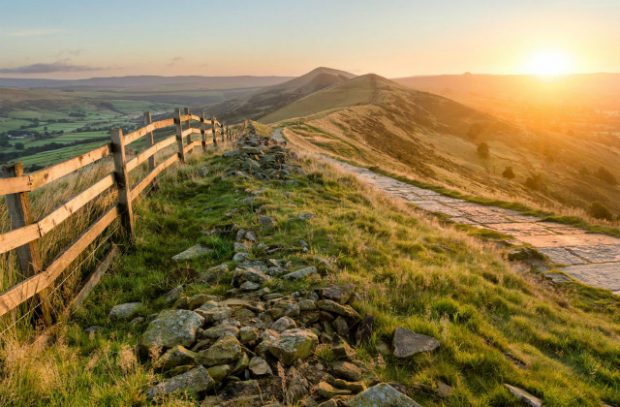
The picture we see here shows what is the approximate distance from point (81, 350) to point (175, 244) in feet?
10.7

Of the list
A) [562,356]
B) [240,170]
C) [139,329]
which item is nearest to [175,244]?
[139,329]

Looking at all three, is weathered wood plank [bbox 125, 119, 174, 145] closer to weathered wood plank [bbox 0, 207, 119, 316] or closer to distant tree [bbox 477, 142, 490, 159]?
weathered wood plank [bbox 0, 207, 119, 316]

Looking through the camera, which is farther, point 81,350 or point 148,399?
point 81,350

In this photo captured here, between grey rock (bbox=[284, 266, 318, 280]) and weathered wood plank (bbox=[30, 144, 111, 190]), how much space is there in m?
Result: 3.30

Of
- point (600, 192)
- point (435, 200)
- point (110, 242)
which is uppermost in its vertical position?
point (110, 242)

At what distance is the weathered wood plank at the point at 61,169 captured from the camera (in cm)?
450

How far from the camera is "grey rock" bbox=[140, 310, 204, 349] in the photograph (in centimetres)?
399

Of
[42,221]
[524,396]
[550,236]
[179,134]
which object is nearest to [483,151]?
[550,236]

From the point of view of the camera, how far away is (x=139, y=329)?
4.58 metres

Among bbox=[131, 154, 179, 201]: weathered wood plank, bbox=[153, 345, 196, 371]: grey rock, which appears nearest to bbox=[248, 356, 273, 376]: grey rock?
bbox=[153, 345, 196, 371]: grey rock

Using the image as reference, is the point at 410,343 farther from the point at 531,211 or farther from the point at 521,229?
the point at 531,211

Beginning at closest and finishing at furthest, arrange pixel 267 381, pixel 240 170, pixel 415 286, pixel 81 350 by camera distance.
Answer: pixel 267 381 < pixel 81 350 < pixel 415 286 < pixel 240 170

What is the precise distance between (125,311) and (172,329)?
1.19 meters

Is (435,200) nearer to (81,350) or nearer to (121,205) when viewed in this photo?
(121,205)
